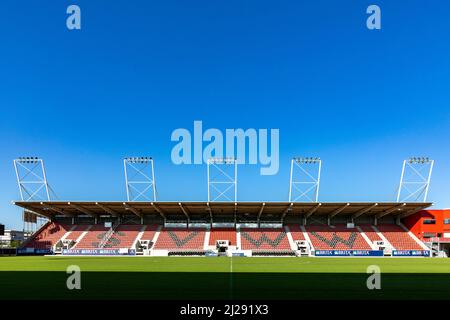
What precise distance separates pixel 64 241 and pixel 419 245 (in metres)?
59.1

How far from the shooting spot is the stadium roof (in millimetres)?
67875

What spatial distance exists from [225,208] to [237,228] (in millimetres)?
5750

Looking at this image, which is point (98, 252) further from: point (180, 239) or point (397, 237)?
point (397, 237)

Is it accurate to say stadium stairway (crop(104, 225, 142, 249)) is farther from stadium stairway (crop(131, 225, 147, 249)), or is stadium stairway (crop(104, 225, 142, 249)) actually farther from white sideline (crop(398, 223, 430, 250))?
white sideline (crop(398, 223, 430, 250))

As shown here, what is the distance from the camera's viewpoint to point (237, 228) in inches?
2963

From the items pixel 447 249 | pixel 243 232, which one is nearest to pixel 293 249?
pixel 243 232

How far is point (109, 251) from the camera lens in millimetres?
64562

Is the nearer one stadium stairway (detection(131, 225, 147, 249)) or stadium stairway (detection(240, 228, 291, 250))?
stadium stairway (detection(240, 228, 291, 250))

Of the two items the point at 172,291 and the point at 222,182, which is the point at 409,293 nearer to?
the point at 172,291

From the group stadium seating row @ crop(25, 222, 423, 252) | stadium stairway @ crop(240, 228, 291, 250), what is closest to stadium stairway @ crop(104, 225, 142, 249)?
stadium seating row @ crop(25, 222, 423, 252)

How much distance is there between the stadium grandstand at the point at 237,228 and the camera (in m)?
66.0

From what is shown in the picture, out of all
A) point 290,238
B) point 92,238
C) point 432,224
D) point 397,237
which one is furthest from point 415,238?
point 92,238

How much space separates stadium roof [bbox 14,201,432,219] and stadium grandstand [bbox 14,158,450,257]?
6.4 inches
